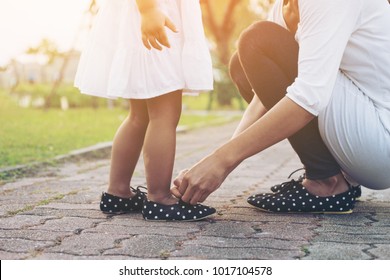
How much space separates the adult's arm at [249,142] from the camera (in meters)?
2.41

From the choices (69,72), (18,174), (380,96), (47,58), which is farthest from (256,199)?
(69,72)

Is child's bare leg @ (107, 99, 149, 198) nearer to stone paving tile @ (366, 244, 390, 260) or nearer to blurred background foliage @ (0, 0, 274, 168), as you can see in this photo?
blurred background foliage @ (0, 0, 274, 168)

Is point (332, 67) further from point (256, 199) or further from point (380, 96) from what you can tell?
point (256, 199)

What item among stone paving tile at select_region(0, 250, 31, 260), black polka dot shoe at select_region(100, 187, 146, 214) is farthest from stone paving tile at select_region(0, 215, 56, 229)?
stone paving tile at select_region(0, 250, 31, 260)

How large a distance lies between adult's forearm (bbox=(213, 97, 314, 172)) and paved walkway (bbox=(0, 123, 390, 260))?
0.30 metres

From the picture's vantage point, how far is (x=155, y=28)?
2451mm

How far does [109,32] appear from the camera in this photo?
109 inches

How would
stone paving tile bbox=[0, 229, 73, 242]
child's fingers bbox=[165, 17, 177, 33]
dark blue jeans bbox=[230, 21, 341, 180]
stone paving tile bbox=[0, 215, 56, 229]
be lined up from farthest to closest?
dark blue jeans bbox=[230, 21, 341, 180], stone paving tile bbox=[0, 215, 56, 229], child's fingers bbox=[165, 17, 177, 33], stone paving tile bbox=[0, 229, 73, 242]

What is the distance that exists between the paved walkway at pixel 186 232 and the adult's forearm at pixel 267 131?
30cm

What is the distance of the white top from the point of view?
7.88 feet

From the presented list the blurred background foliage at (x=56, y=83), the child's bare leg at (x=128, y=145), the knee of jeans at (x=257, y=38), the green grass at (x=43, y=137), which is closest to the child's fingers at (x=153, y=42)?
the child's bare leg at (x=128, y=145)

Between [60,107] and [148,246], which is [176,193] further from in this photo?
[60,107]

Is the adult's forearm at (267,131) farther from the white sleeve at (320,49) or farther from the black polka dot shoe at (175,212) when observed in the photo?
the black polka dot shoe at (175,212)

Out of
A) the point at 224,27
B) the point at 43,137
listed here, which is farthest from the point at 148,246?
the point at 224,27
